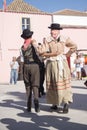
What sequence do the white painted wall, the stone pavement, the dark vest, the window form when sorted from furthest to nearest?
the white painted wall < the window < the dark vest < the stone pavement

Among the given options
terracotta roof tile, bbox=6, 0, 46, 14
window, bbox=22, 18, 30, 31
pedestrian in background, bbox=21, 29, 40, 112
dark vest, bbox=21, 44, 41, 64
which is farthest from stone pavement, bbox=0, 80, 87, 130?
terracotta roof tile, bbox=6, 0, 46, 14

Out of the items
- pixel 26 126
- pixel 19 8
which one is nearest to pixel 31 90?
pixel 26 126

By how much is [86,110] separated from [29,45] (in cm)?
195

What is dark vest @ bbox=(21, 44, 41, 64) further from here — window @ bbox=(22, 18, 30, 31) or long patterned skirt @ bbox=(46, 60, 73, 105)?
window @ bbox=(22, 18, 30, 31)

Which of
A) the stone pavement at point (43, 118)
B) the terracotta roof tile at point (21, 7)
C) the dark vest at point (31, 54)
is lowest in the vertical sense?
the stone pavement at point (43, 118)

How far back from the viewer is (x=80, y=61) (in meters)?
23.3

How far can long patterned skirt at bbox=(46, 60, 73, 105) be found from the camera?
873 centimetres

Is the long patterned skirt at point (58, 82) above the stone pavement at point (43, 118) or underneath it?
above

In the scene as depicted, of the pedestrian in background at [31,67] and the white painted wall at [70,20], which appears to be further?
the white painted wall at [70,20]

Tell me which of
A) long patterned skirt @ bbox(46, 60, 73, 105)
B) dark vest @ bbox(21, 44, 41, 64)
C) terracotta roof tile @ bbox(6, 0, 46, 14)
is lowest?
long patterned skirt @ bbox(46, 60, 73, 105)

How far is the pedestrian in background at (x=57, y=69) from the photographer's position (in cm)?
873

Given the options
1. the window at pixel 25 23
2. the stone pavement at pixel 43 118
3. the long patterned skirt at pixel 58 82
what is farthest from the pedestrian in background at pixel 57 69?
the window at pixel 25 23

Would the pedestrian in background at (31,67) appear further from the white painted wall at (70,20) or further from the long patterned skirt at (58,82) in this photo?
the white painted wall at (70,20)

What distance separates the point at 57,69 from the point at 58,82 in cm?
28
